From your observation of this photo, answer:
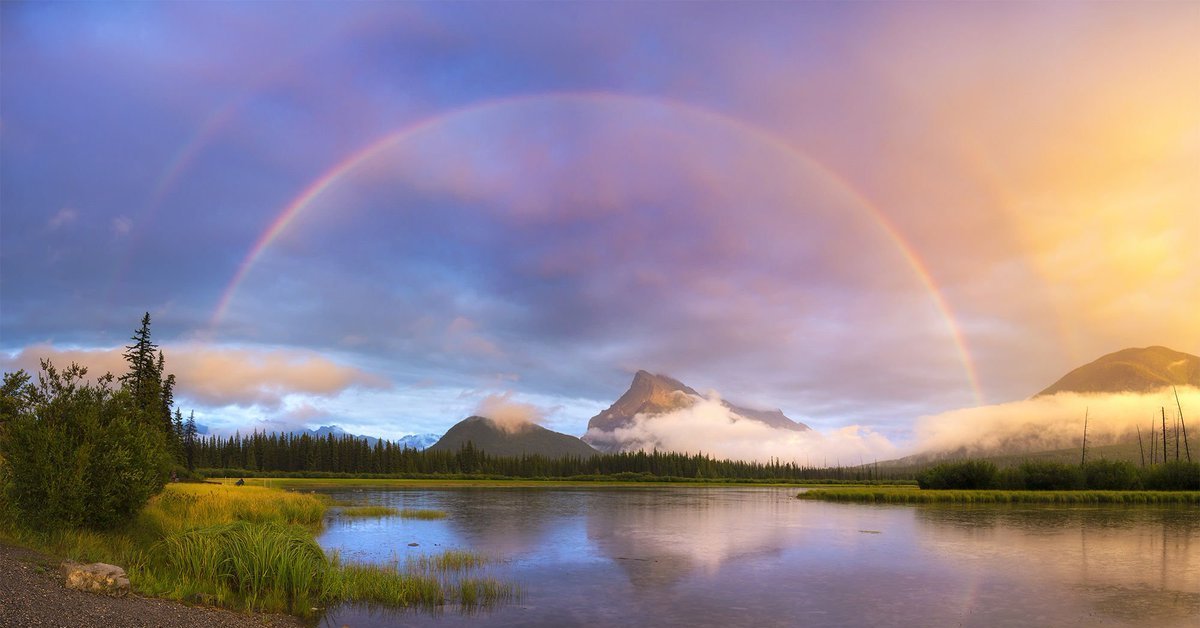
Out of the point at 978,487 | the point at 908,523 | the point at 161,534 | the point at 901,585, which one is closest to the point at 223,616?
the point at 161,534

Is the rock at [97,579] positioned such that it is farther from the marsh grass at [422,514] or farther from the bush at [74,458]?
the marsh grass at [422,514]

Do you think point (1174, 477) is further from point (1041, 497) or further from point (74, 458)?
point (74, 458)

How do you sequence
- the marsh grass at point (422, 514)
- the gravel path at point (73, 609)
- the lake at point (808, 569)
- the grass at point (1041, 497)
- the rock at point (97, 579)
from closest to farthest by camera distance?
the gravel path at point (73, 609) < the rock at point (97, 579) < the lake at point (808, 569) < the marsh grass at point (422, 514) < the grass at point (1041, 497)

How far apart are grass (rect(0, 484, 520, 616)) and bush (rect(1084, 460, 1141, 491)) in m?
128

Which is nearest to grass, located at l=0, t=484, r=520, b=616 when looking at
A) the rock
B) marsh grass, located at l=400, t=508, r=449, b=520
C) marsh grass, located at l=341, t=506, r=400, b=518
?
the rock

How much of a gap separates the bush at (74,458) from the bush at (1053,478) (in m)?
130

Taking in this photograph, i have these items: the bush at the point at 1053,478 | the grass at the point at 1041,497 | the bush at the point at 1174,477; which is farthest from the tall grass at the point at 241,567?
the bush at the point at 1174,477

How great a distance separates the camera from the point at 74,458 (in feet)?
85.2

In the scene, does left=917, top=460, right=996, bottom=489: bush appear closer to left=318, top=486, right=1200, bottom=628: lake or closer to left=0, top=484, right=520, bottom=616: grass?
left=318, top=486, right=1200, bottom=628: lake

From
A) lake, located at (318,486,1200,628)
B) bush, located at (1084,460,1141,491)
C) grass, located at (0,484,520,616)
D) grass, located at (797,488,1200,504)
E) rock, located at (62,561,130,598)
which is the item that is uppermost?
rock, located at (62,561,130,598)

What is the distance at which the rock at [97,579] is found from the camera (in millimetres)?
18781

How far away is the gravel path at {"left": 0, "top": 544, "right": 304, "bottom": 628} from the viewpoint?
1558 centimetres

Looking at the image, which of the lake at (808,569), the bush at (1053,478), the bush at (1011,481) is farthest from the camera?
the bush at (1011,481)

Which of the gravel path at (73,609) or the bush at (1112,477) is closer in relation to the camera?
the gravel path at (73,609)
